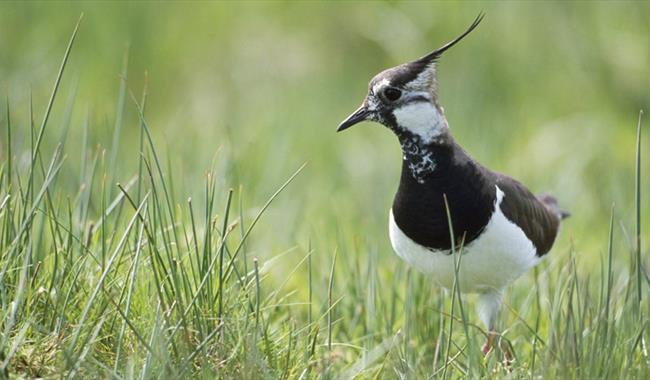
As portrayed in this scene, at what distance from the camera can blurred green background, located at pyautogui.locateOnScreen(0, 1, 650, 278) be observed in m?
7.00

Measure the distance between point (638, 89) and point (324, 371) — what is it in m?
5.04

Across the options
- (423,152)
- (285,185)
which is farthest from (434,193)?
(285,185)

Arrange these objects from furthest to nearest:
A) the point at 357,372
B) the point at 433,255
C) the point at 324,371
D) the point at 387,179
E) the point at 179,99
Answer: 1. the point at 179,99
2. the point at 387,179
3. the point at 433,255
4. the point at 357,372
5. the point at 324,371

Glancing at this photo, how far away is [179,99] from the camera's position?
8438 mm

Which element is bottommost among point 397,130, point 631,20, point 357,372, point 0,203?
point 357,372

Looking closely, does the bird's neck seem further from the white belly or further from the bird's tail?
the bird's tail

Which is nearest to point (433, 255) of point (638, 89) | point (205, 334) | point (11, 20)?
point (205, 334)

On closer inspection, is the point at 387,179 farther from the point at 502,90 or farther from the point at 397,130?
the point at 397,130

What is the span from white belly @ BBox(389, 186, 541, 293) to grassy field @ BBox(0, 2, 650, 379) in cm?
13

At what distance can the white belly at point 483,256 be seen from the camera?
4.16 m

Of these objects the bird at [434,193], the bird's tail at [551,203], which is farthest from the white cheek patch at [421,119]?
the bird's tail at [551,203]

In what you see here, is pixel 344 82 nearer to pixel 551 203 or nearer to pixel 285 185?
pixel 551 203

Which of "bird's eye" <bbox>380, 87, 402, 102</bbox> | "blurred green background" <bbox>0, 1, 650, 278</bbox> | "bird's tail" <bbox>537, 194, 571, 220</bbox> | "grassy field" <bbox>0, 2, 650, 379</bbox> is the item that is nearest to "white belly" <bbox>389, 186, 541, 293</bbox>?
"grassy field" <bbox>0, 2, 650, 379</bbox>

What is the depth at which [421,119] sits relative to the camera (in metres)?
4.12
